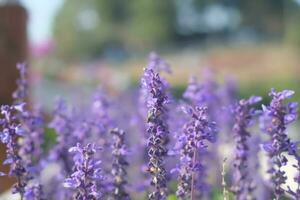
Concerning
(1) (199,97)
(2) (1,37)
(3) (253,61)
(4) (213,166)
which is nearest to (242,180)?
(1) (199,97)

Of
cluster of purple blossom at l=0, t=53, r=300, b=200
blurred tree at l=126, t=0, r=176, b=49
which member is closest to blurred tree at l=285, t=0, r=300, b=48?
blurred tree at l=126, t=0, r=176, b=49

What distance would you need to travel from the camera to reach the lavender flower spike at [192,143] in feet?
11.4

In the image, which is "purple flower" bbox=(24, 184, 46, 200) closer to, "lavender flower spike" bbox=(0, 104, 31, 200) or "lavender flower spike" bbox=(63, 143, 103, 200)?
"lavender flower spike" bbox=(0, 104, 31, 200)

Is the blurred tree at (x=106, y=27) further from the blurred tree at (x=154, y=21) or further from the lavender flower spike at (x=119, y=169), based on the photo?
the lavender flower spike at (x=119, y=169)

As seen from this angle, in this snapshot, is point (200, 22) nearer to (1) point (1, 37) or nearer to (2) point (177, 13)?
(2) point (177, 13)

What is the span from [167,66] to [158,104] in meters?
1.84

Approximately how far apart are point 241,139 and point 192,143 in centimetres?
85

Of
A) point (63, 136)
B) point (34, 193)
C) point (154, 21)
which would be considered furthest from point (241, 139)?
point (154, 21)

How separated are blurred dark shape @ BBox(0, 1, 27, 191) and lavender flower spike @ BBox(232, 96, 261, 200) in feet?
21.5

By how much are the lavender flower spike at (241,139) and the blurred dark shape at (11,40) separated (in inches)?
258

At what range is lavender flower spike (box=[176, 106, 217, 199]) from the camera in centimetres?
348

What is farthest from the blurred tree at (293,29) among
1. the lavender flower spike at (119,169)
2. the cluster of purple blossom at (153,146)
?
the lavender flower spike at (119,169)

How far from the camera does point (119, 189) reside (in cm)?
419

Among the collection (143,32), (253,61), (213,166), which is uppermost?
(143,32)
